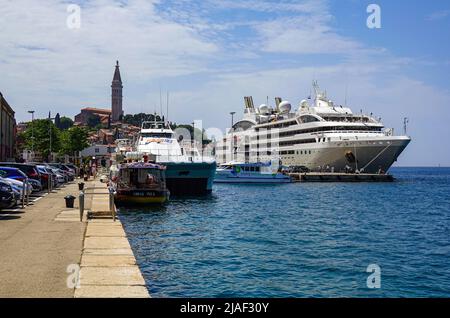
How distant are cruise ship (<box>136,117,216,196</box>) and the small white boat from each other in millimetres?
34278

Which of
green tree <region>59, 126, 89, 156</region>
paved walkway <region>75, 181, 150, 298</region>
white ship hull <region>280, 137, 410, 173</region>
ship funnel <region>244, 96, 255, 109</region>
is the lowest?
paved walkway <region>75, 181, 150, 298</region>

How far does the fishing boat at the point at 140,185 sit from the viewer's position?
3503 centimetres

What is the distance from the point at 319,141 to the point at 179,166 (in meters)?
58.0

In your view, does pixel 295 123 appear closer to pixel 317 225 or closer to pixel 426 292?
pixel 317 225

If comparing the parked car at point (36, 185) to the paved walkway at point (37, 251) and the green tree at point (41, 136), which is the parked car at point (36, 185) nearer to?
the paved walkway at point (37, 251)

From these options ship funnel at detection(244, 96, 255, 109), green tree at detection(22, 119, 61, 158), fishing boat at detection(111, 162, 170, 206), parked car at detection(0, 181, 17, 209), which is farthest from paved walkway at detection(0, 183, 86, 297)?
ship funnel at detection(244, 96, 255, 109)

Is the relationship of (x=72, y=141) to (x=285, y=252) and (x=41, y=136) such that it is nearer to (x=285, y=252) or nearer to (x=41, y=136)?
(x=41, y=136)

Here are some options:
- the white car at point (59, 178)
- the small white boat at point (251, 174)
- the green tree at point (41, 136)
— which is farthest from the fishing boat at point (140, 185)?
the green tree at point (41, 136)

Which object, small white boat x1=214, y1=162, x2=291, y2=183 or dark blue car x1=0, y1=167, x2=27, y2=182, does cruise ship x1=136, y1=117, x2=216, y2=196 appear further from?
small white boat x1=214, y1=162, x2=291, y2=183

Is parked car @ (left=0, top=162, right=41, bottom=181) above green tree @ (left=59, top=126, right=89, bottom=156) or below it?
below

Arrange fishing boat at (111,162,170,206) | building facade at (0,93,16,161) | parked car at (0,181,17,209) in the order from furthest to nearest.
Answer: building facade at (0,93,16,161), fishing boat at (111,162,170,206), parked car at (0,181,17,209)

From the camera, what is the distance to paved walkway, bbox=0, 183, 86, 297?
33.0 ft
